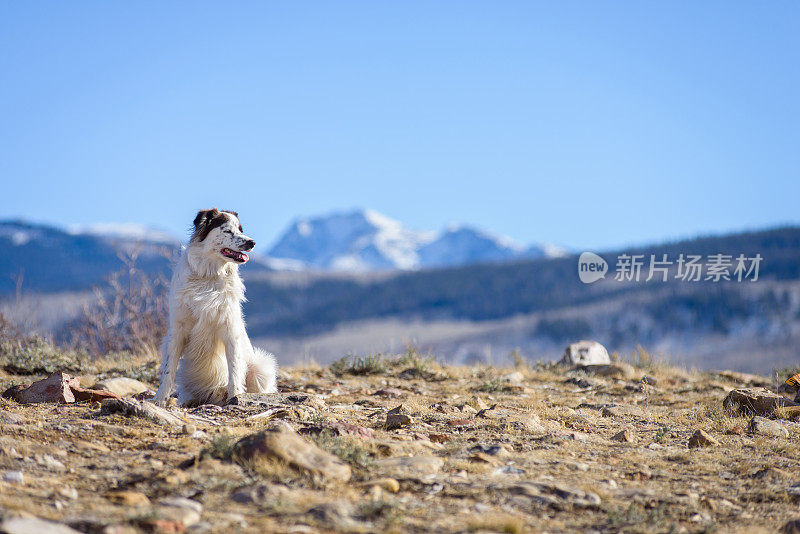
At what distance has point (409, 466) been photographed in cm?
543

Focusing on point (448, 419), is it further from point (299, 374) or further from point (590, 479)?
point (299, 374)

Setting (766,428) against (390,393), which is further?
(390,393)

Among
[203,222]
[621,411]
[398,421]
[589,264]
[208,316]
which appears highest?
[589,264]

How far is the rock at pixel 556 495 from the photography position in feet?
16.1

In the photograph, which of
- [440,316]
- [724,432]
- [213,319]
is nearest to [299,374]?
[213,319]

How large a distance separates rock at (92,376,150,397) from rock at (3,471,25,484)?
12.1ft

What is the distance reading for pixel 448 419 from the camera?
24.8 ft

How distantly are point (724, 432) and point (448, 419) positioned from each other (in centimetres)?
257

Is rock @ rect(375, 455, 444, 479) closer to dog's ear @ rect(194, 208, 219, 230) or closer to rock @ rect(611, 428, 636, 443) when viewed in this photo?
rock @ rect(611, 428, 636, 443)

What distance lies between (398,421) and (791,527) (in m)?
3.27

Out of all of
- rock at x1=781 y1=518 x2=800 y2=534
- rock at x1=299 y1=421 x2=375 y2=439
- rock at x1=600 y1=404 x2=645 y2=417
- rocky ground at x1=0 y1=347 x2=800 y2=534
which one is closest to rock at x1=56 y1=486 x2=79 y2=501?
rocky ground at x1=0 y1=347 x2=800 y2=534

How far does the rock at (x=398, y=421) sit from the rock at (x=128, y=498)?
277cm

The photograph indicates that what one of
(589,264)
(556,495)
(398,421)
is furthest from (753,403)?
(589,264)

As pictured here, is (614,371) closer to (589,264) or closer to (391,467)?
(391,467)
